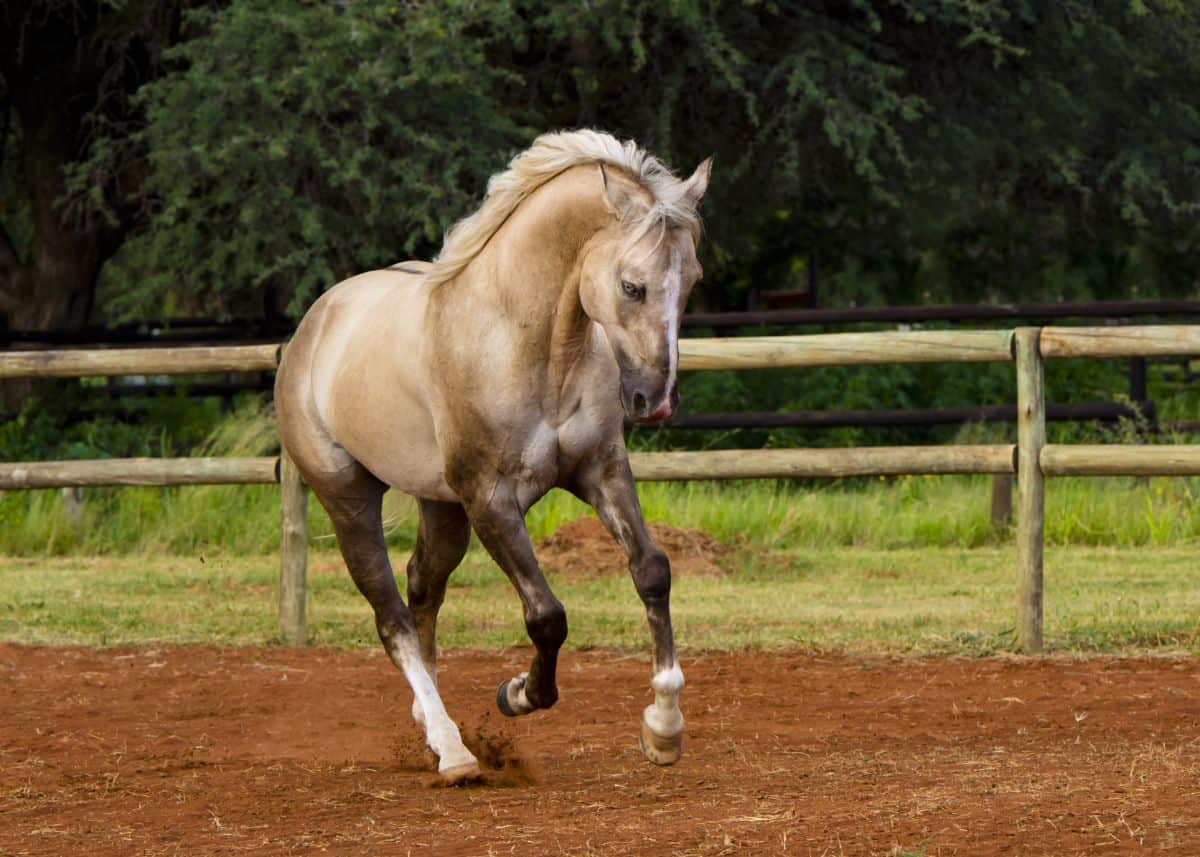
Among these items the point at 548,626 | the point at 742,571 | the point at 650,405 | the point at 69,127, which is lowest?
the point at 742,571

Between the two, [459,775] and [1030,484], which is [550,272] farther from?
[1030,484]

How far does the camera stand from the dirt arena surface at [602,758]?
170 inches

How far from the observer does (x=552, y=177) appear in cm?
517

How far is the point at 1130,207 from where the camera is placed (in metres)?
15.2

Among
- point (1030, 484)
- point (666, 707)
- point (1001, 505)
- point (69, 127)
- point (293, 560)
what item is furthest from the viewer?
point (69, 127)

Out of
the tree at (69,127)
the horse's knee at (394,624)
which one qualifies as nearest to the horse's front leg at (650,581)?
the horse's knee at (394,624)

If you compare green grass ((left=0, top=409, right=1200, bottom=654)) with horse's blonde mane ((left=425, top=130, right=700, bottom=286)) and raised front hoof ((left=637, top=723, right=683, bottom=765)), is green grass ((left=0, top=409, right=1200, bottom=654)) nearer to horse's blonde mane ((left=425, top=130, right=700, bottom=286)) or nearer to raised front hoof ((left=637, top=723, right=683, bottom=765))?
horse's blonde mane ((left=425, top=130, right=700, bottom=286))

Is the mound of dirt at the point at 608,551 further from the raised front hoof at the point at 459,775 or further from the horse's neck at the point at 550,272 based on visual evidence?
the horse's neck at the point at 550,272

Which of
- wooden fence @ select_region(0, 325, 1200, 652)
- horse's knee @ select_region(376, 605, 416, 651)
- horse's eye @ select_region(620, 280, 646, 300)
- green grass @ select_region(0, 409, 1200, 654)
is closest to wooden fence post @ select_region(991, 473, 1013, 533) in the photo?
green grass @ select_region(0, 409, 1200, 654)

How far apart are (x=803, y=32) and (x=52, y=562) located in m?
7.43

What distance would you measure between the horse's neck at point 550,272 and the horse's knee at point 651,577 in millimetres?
570

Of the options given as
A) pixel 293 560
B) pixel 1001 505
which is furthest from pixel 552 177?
pixel 1001 505

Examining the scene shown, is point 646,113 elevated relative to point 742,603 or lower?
elevated

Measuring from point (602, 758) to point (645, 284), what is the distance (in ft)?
6.02
